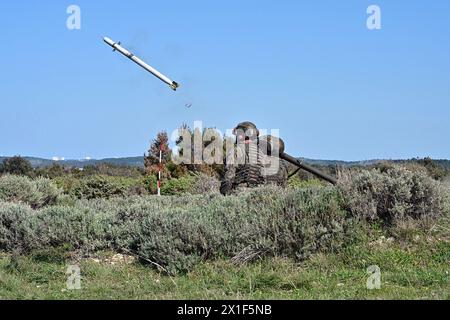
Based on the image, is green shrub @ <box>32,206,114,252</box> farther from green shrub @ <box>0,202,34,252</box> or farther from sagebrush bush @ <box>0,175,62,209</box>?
sagebrush bush @ <box>0,175,62,209</box>

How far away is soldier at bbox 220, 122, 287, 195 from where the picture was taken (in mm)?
14906

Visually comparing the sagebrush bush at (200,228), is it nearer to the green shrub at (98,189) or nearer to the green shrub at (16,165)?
the green shrub at (98,189)

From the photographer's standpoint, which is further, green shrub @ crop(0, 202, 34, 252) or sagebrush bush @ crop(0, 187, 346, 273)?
green shrub @ crop(0, 202, 34, 252)

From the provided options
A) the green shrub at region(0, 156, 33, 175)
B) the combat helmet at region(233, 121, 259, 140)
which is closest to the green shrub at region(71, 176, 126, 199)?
the combat helmet at region(233, 121, 259, 140)

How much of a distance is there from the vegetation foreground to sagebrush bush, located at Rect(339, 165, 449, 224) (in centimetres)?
2

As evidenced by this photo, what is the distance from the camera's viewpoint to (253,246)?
33.8ft


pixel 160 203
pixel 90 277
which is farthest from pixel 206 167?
pixel 90 277

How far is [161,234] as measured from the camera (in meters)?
10.7

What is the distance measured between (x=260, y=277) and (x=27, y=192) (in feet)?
32.2

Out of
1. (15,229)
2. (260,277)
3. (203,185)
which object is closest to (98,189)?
(203,185)

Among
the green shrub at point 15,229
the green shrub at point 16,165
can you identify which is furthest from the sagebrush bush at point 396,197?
the green shrub at point 16,165

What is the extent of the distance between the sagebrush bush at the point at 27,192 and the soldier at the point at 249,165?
4724 mm
